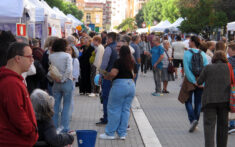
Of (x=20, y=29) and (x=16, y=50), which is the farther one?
(x=20, y=29)

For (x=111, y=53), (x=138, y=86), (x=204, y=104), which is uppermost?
(x=111, y=53)

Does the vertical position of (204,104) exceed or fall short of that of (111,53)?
it falls short

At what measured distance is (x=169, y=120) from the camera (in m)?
10.6

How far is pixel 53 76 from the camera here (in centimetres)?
812

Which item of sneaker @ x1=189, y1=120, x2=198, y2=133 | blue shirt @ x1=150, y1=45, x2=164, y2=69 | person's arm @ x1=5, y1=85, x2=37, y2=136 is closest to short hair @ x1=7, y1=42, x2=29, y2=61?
person's arm @ x1=5, y1=85, x2=37, y2=136

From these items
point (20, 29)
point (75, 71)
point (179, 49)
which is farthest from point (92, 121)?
point (179, 49)

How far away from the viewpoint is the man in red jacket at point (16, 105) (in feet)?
12.0

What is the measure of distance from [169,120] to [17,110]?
718 centimetres

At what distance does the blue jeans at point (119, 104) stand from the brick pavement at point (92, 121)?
232 mm

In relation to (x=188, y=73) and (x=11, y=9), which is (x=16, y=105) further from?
(x=11, y=9)

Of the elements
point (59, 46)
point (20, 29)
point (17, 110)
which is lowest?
point (17, 110)

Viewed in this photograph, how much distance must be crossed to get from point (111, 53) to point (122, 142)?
1774 mm

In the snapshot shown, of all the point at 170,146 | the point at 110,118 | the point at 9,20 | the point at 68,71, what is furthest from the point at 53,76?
the point at 9,20

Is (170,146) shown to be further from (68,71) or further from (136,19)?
(136,19)
